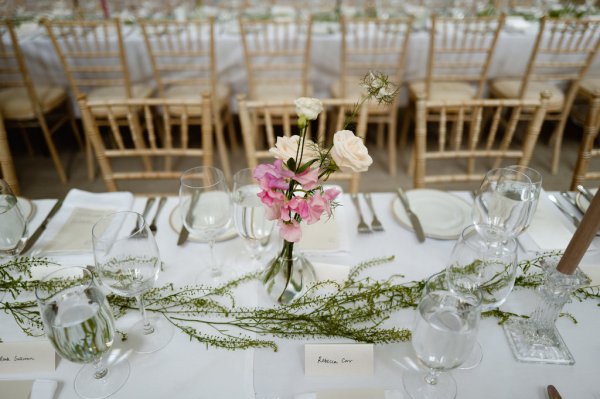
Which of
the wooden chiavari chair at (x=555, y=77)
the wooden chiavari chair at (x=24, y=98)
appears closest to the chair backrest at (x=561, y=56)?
the wooden chiavari chair at (x=555, y=77)

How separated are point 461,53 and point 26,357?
286 centimetres

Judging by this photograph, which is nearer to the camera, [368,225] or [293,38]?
[368,225]

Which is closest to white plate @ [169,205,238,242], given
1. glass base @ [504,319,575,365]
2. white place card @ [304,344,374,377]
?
white place card @ [304,344,374,377]

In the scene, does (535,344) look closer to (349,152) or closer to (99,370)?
(349,152)

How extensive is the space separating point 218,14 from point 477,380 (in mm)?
3270

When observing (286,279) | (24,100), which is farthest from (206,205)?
(24,100)

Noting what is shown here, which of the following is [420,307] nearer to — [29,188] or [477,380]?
[477,380]

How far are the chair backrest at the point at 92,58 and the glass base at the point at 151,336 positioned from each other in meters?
2.18

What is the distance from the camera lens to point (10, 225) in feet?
3.39

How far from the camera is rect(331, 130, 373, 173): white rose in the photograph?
708 millimetres

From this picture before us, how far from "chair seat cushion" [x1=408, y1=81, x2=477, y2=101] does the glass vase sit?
2219 millimetres

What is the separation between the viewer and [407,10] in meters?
3.35

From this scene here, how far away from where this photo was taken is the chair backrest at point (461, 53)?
8.84 feet

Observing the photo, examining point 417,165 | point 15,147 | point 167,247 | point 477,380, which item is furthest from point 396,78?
point 15,147
